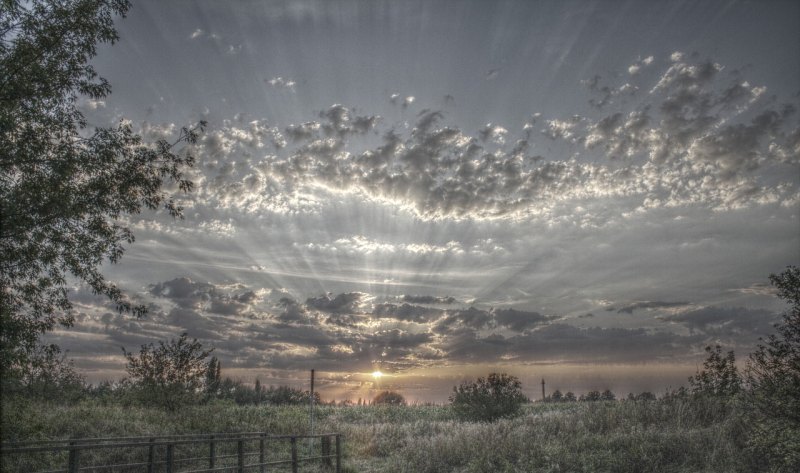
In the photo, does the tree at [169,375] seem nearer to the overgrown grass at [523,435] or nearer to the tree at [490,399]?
the overgrown grass at [523,435]

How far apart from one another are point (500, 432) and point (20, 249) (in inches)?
910

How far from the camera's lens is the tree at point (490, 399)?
131ft

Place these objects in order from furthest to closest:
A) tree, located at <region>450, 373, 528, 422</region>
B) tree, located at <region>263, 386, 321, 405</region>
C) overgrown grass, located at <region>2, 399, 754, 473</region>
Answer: tree, located at <region>263, 386, 321, 405</region>, tree, located at <region>450, 373, 528, 422</region>, overgrown grass, located at <region>2, 399, 754, 473</region>

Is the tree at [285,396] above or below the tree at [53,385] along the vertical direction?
below

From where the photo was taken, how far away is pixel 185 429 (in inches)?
1058

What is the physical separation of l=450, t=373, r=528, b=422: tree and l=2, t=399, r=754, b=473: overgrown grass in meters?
8.21

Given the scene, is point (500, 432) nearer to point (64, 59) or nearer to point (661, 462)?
point (661, 462)

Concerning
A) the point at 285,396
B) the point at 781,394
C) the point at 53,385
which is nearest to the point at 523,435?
the point at 781,394

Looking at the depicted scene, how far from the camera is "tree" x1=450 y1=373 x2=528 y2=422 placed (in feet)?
131

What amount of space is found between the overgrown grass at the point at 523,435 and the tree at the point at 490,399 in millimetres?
8212

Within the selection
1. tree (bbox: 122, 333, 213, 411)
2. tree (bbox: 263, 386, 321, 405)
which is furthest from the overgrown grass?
tree (bbox: 263, 386, 321, 405)

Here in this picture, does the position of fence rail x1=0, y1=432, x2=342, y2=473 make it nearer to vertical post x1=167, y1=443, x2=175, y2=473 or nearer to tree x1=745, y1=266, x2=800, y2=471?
vertical post x1=167, y1=443, x2=175, y2=473

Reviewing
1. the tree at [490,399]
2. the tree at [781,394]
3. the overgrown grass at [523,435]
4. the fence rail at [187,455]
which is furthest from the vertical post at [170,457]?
the tree at [490,399]

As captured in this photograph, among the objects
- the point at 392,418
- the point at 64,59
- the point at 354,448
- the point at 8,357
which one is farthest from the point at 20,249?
the point at 392,418
